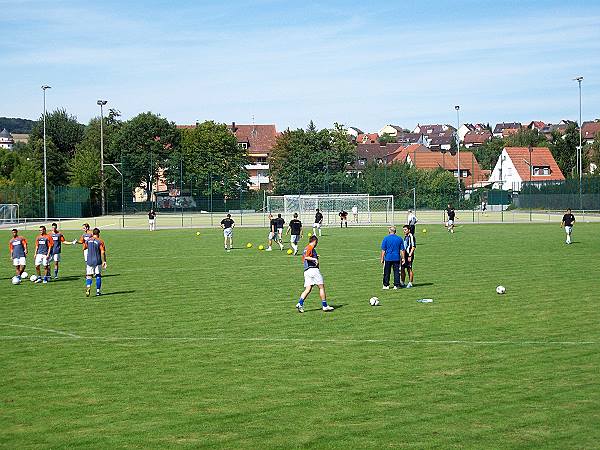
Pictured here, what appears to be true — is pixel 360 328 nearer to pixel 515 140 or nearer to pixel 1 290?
pixel 1 290

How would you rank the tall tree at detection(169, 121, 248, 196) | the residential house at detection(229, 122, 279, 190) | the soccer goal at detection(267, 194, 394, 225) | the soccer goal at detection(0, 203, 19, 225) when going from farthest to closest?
the residential house at detection(229, 122, 279, 190) < the tall tree at detection(169, 121, 248, 196) < the soccer goal at detection(0, 203, 19, 225) < the soccer goal at detection(267, 194, 394, 225)

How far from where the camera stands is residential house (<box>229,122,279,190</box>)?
15088cm

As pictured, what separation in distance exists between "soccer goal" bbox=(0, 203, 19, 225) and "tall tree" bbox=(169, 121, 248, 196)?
105 feet

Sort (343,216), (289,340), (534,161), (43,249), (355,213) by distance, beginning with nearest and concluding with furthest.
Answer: (289,340), (43,249), (343,216), (355,213), (534,161)

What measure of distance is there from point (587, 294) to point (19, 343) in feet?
49.1

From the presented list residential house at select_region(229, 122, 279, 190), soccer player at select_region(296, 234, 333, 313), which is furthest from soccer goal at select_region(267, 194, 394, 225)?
residential house at select_region(229, 122, 279, 190)

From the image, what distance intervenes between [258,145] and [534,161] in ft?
177

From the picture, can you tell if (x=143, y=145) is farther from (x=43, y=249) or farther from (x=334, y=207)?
(x=43, y=249)

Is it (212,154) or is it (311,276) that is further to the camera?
(212,154)

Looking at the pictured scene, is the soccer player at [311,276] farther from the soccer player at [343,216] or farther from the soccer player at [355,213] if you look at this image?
the soccer player at [355,213]

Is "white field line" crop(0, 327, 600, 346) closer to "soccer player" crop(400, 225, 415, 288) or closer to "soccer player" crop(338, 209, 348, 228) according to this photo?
"soccer player" crop(400, 225, 415, 288)

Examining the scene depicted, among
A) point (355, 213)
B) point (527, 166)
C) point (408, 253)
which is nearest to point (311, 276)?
point (408, 253)

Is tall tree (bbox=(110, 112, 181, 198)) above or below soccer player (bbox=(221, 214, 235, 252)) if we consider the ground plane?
above

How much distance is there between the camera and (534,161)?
12375 centimetres
